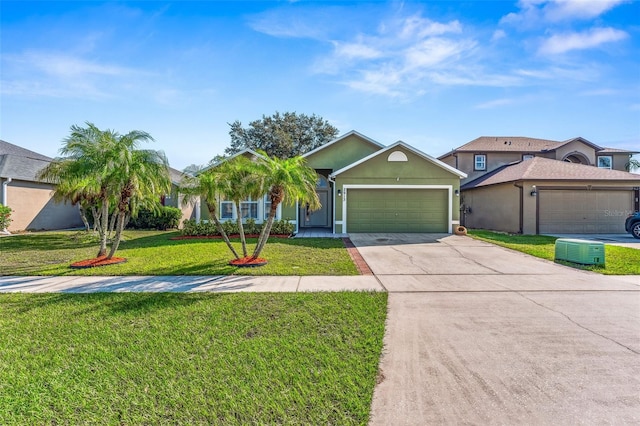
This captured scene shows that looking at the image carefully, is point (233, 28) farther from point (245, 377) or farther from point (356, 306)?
point (245, 377)

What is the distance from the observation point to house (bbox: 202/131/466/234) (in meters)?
16.5

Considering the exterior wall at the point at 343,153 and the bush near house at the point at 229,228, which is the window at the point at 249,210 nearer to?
the bush near house at the point at 229,228

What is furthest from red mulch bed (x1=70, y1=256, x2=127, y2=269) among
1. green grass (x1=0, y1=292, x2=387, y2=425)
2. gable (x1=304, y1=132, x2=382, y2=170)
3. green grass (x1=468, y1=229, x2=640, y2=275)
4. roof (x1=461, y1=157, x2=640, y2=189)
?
roof (x1=461, y1=157, x2=640, y2=189)

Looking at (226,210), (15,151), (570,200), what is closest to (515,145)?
(570,200)

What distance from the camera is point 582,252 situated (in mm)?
8828

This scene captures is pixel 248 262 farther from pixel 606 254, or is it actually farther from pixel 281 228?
pixel 606 254

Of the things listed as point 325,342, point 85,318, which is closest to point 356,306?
point 325,342

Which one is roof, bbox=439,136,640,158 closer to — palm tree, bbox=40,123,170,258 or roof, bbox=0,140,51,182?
palm tree, bbox=40,123,170,258

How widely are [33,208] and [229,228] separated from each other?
12.3 m

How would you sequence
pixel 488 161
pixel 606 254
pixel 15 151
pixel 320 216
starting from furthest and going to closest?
1. pixel 488 161
2. pixel 15 151
3. pixel 320 216
4. pixel 606 254

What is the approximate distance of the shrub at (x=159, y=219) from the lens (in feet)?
62.1

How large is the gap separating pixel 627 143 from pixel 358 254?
92.5 feet

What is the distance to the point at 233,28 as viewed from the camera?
10.3 metres

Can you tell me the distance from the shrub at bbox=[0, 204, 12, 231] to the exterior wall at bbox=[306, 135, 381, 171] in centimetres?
1561
